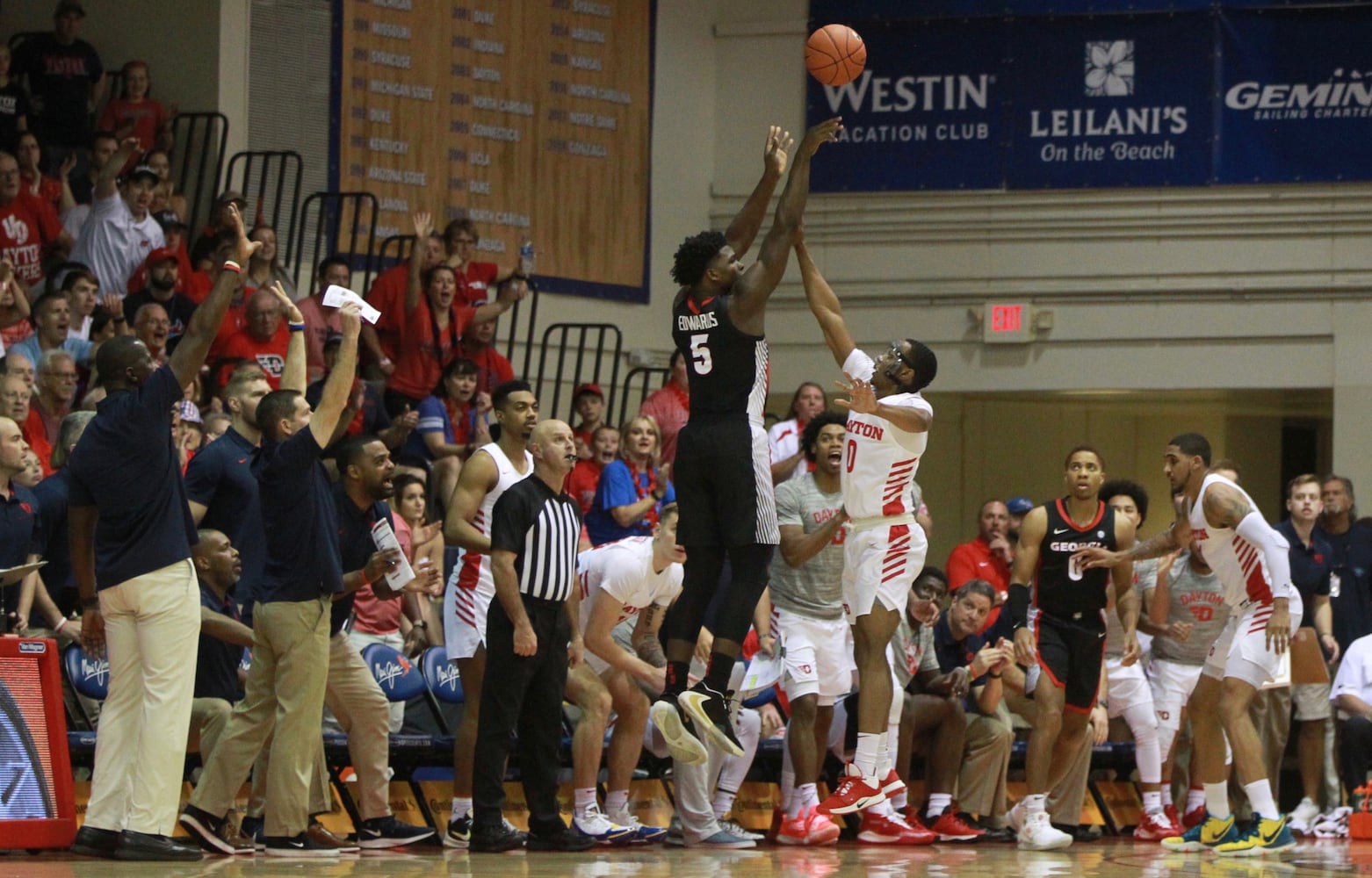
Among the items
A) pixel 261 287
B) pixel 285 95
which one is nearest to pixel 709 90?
pixel 285 95

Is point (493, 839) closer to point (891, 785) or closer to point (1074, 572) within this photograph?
point (891, 785)

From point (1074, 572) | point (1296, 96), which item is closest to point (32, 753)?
point (1074, 572)

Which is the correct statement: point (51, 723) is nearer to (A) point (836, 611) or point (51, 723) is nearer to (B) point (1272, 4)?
(A) point (836, 611)

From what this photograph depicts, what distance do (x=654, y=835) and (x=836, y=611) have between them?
1.55 meters

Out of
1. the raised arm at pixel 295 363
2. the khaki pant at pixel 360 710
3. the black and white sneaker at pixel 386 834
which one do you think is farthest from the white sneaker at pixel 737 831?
the raised arm at pixel 295 363

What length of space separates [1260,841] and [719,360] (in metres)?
4.14

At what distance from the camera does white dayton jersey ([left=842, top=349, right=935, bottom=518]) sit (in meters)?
9.27

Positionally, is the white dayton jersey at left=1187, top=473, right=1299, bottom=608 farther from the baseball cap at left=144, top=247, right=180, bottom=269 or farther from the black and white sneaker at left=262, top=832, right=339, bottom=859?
the baseball cap at left=144, top=247, right=180, bottom=269

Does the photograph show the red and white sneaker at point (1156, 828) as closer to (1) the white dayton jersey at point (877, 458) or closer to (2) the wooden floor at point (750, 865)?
(2) the wooden floor at point (750, 865)

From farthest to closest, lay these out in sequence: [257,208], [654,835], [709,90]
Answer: [709,90]
[257,208]
[654,835]

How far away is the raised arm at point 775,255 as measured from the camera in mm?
7938

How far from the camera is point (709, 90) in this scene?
17.9 metres

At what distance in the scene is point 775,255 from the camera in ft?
26.0

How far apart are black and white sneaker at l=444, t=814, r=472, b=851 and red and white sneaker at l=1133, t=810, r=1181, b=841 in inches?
163
